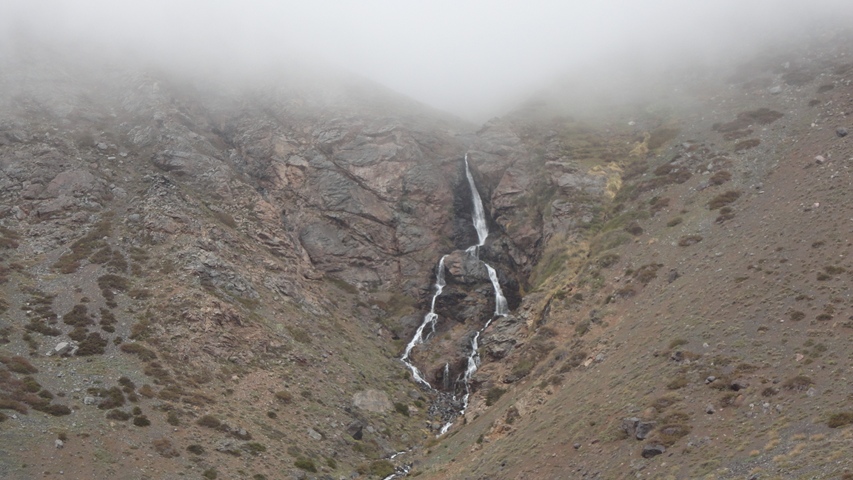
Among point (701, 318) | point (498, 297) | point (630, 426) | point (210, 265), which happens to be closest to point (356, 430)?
point (210, 265)

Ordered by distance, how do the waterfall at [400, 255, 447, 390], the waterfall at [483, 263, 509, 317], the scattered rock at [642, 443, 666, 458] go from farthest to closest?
the waterfall at [483, 263, 509, 317], the waterfall at [400, 255, 447, 390], the scattered rock at [642, 443, 666, 458]

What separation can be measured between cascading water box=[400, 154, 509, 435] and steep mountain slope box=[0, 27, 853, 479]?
1.12 m

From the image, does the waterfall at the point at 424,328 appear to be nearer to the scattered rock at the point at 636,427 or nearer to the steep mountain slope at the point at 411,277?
the steep mountain slope at the point at 411,277

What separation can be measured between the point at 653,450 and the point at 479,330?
4708 cm

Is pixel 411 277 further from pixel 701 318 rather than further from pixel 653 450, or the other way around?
pixel 653 450

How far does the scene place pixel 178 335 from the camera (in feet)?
188

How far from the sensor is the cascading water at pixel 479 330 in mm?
69625

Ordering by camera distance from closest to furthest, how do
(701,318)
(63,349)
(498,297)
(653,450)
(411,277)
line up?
(653,450) → (701,318) → (63,349) → (498,297) → (411,277)

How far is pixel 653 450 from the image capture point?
31109 millimetres

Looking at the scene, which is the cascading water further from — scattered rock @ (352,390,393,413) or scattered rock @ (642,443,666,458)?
scattered rock @ (642,443,666,458)

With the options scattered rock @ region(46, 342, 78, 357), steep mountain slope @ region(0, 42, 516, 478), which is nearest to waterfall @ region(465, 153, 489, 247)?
steep mountain slope @ region(0, 42, 516, 478)

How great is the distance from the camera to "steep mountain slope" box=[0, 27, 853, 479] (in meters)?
36.9

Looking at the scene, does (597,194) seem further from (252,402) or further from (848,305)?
(252,402)

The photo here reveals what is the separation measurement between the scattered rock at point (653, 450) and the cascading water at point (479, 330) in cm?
3169
